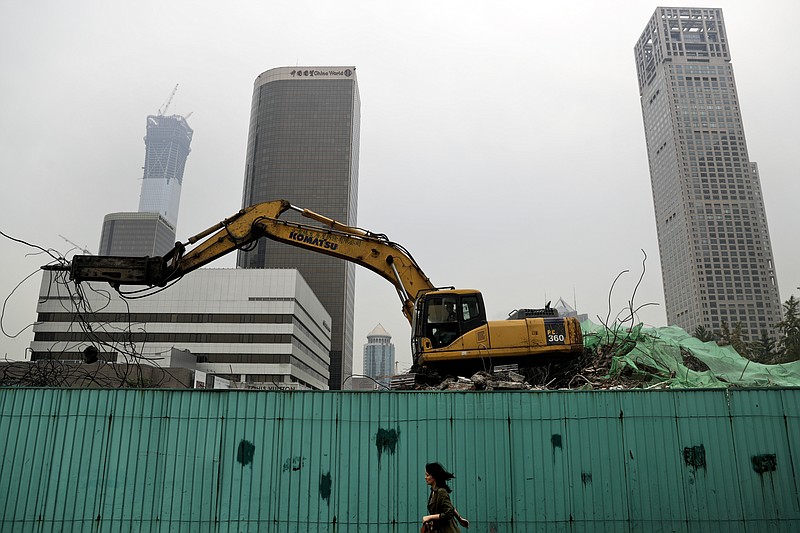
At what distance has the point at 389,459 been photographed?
7.73 m

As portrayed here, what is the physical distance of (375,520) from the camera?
24.6ft

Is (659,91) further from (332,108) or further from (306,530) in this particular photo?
(306,530)

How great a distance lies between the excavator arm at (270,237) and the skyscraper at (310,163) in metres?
103

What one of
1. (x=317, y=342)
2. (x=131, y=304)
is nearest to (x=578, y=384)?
(x=131, y=304)

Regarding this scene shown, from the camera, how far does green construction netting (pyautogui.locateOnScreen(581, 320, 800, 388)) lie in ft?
36.3

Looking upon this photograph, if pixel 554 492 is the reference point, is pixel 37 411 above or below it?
above

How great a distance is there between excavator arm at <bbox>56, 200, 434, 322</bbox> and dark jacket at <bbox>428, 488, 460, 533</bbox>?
8469 millimetres

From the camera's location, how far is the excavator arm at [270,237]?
11.2 m

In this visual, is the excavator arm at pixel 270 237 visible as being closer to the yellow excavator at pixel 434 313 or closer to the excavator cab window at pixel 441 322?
the yellow excavator at pixel 434 313

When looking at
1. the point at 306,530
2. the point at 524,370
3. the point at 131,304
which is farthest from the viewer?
the point at 131,304

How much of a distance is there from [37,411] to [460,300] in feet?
29.1

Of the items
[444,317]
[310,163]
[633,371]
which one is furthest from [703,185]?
[444,317]

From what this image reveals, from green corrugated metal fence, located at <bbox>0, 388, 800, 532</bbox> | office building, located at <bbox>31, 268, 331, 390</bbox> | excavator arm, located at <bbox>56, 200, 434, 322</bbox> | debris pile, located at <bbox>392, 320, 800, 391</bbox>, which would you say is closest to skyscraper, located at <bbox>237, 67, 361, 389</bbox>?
office building, located at <bbox>31, 268, 331, 390</bbox>

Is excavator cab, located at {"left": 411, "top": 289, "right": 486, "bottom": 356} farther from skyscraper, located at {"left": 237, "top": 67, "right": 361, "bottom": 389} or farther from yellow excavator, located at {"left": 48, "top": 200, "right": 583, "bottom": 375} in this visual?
skyscraper, located at {"left": 237, "top": 67, "right": 361, "bottom": 389}
